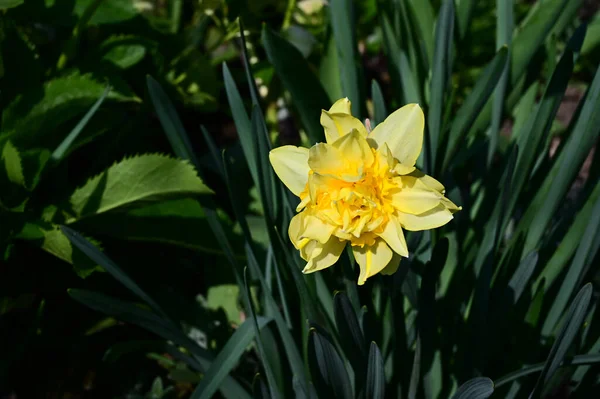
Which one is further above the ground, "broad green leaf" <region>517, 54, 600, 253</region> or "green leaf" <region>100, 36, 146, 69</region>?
"green leaf" <region>100, 36, 146, 69</region>

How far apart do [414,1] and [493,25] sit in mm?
662

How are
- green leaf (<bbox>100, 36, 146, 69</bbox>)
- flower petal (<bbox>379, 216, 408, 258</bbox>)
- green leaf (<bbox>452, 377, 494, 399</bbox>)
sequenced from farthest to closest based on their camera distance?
green leaf (<bbox>100, 36, 146, 69</bbox>) < green leaf (<bbox>452, 377, 494, 399</bbox>) < flower petal (<bbox>379, 216, 408, 258</bbox>)

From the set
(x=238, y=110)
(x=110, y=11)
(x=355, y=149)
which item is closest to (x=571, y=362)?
(x=355, y=149)

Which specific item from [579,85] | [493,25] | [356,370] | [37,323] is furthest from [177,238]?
[579,85]

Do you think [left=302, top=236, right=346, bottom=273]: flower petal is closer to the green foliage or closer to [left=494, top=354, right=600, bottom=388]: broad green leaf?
the green foliage

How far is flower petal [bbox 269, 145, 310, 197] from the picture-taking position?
79 centimetres

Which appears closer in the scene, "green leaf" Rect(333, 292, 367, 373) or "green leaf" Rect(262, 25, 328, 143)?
"green leaf" Rect(333, 292, 367, 373)

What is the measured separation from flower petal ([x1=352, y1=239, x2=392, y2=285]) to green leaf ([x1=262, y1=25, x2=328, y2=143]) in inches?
18.8

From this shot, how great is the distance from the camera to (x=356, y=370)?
3.13ft

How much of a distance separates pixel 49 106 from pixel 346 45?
556 mm

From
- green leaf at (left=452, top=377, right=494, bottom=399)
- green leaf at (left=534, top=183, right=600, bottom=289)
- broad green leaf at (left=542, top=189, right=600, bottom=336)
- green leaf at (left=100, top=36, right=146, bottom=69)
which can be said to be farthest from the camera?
green leaf at (left=100, top=36, right=146, bottom=69)

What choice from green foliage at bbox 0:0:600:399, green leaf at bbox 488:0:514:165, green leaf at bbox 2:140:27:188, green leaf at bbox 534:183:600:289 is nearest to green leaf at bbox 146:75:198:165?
green foliage at bbox 0:0:600:399

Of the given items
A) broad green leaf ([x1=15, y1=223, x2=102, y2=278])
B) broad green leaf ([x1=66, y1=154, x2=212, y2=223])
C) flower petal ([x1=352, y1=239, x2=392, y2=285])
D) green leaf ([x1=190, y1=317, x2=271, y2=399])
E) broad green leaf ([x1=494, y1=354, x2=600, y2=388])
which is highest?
flower petal ([x1=352, y1=239, x2=392, y2=285])

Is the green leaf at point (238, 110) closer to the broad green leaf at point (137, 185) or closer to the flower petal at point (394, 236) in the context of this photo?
the broad green leaf at point (137, 185)
